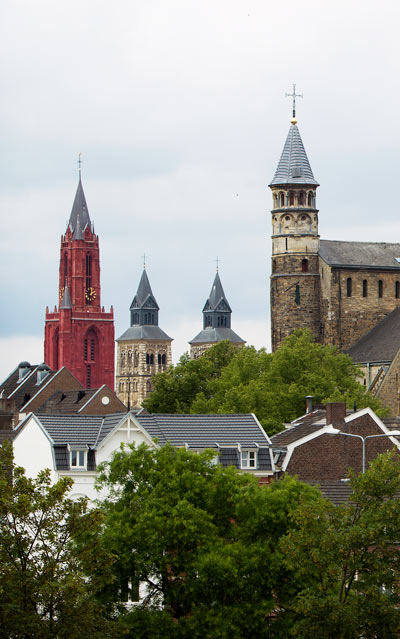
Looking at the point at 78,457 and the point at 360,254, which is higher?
the point at 360,254

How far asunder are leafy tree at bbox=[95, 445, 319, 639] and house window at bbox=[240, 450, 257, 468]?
44.8 feet

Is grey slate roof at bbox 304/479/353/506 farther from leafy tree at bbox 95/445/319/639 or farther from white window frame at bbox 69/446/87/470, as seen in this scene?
white window frame at bbox 69/446/87/470

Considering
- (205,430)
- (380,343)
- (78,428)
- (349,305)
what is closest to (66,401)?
(380,343)

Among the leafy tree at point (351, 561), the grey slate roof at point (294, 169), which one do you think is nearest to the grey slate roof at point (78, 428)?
the leafy tree at point (351, 561)

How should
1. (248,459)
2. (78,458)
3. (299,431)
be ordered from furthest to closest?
(299,431) → (248,459) → (78,458)

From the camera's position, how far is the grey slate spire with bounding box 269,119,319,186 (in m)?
132

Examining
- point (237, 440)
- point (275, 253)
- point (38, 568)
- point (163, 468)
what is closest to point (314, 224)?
point (275, 253)

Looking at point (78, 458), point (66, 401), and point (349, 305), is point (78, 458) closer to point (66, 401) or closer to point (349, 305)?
point (66, 401)

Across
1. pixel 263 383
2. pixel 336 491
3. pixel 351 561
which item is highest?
pixel 263 383

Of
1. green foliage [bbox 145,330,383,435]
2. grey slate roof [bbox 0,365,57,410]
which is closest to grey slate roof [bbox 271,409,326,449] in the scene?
green foliage [bbox 145,330,383,435]

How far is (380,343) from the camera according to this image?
12888 centimetres

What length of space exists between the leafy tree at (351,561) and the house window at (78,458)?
1617 cm

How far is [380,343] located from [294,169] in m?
15.2

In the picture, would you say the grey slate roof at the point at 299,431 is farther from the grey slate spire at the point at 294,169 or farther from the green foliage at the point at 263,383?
the grey slate spire at the point at 294,169
